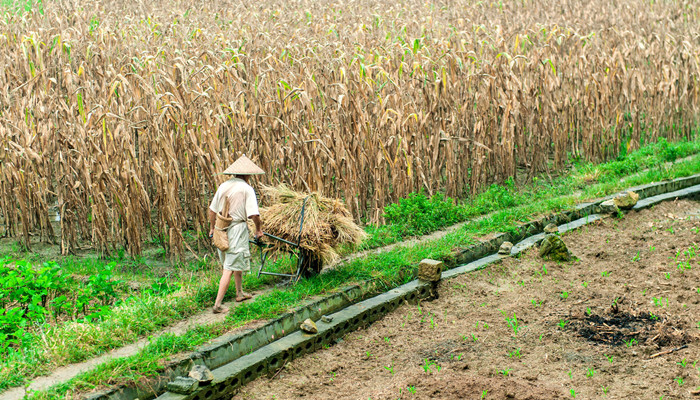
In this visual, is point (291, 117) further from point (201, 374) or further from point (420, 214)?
point (201, 374)

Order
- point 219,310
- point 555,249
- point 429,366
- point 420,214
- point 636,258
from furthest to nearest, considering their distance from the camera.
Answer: point 420,214, point 555,249, point 636,258, point 219,310, point 429,366

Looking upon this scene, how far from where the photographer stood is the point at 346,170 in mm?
8469

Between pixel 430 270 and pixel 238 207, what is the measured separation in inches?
79.2

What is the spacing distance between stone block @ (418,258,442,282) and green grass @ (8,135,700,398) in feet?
0.60

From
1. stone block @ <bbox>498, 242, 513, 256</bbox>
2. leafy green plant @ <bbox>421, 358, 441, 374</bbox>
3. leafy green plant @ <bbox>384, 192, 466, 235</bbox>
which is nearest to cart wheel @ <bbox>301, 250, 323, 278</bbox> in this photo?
leafy green plant @ <bbox>421, 358, 441, 374</bbox>

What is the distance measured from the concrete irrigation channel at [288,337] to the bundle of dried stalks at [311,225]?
44cm

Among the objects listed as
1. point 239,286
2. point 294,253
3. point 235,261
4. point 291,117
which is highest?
point 291,117

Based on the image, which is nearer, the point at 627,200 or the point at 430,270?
the point at 430,270

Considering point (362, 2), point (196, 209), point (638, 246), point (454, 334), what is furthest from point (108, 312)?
point (362, 2)

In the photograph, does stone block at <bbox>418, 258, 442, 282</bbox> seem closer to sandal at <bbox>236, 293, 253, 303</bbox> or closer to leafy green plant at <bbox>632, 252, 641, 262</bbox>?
sandal at <bbox>236, 293, 253, 303</bbox>

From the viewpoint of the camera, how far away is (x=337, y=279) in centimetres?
671

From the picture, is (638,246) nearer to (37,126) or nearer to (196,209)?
(196,209)

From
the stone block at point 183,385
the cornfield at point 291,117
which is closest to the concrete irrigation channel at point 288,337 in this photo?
the stone block at point 183,385

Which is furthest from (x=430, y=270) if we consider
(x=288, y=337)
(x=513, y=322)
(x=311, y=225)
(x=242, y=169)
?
(x=242, y=169)
